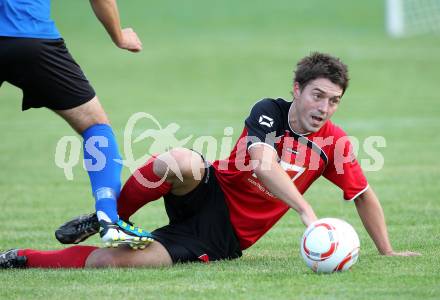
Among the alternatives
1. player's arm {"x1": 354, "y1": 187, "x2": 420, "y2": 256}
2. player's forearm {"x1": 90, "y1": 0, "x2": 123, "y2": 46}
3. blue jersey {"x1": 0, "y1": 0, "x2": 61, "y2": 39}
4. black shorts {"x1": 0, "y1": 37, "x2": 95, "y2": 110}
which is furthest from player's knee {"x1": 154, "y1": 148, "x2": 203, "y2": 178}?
player's arm {"x1": 354, "y1": 187, "x2": 420, "y2": 256}

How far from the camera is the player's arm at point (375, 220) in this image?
616cm

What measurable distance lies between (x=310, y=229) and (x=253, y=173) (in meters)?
0.79

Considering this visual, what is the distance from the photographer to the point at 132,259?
6.00 metres

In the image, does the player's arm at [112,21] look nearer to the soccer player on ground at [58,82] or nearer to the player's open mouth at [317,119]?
the soccer player on ground at [58,82]

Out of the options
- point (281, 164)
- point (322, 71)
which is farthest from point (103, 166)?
point (322, 71)

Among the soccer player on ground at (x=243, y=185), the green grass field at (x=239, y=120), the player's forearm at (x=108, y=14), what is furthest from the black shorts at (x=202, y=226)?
the player's forearm at (x=108, y=14)

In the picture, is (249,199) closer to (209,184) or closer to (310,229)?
(209,184)

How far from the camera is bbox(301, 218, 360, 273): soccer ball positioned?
543 centimetres

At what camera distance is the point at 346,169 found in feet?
20.2

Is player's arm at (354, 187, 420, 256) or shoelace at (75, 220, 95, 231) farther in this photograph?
player's arm at (354, 187, 420, 256)

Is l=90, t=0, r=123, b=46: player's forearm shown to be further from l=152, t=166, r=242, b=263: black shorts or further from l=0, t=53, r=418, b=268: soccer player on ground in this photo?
l=152, t=166, r=242, b=263: black shorts

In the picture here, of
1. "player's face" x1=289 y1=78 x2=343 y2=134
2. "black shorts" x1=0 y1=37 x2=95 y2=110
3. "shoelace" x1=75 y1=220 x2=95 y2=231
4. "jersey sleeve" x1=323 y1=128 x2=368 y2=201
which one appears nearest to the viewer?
"black shorts" x1=0 y1=37 x2=95 y2=110

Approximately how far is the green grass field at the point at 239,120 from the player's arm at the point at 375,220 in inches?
3.6

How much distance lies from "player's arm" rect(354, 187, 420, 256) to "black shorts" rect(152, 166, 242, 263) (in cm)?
→ 89
